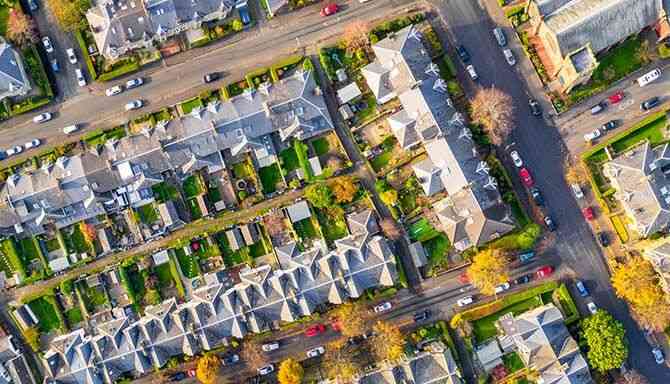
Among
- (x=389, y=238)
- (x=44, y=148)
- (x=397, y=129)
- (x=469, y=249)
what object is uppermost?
(x=44, y=148)

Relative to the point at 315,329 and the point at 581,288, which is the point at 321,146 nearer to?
the point at 315,329

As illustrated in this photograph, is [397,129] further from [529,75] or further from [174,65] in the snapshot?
[174,65]

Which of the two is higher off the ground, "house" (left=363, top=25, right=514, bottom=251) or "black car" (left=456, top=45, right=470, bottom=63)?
"black car" (left=456, top=45, right=470, bottom=63)

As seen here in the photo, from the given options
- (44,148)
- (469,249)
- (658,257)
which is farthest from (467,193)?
(44,148)

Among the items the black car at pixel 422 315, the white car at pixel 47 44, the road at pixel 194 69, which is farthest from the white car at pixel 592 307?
the white car at pixel 47 44

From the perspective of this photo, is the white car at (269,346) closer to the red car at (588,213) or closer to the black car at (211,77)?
the black car at (211,77)

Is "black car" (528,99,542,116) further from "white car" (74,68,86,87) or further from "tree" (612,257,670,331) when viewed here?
"white car" (74,68,86,87)

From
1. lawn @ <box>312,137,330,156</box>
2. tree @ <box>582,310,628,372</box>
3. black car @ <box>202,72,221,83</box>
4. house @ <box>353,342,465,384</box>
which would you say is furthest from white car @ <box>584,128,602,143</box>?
black car @ <box>202,72,221,83</box>
